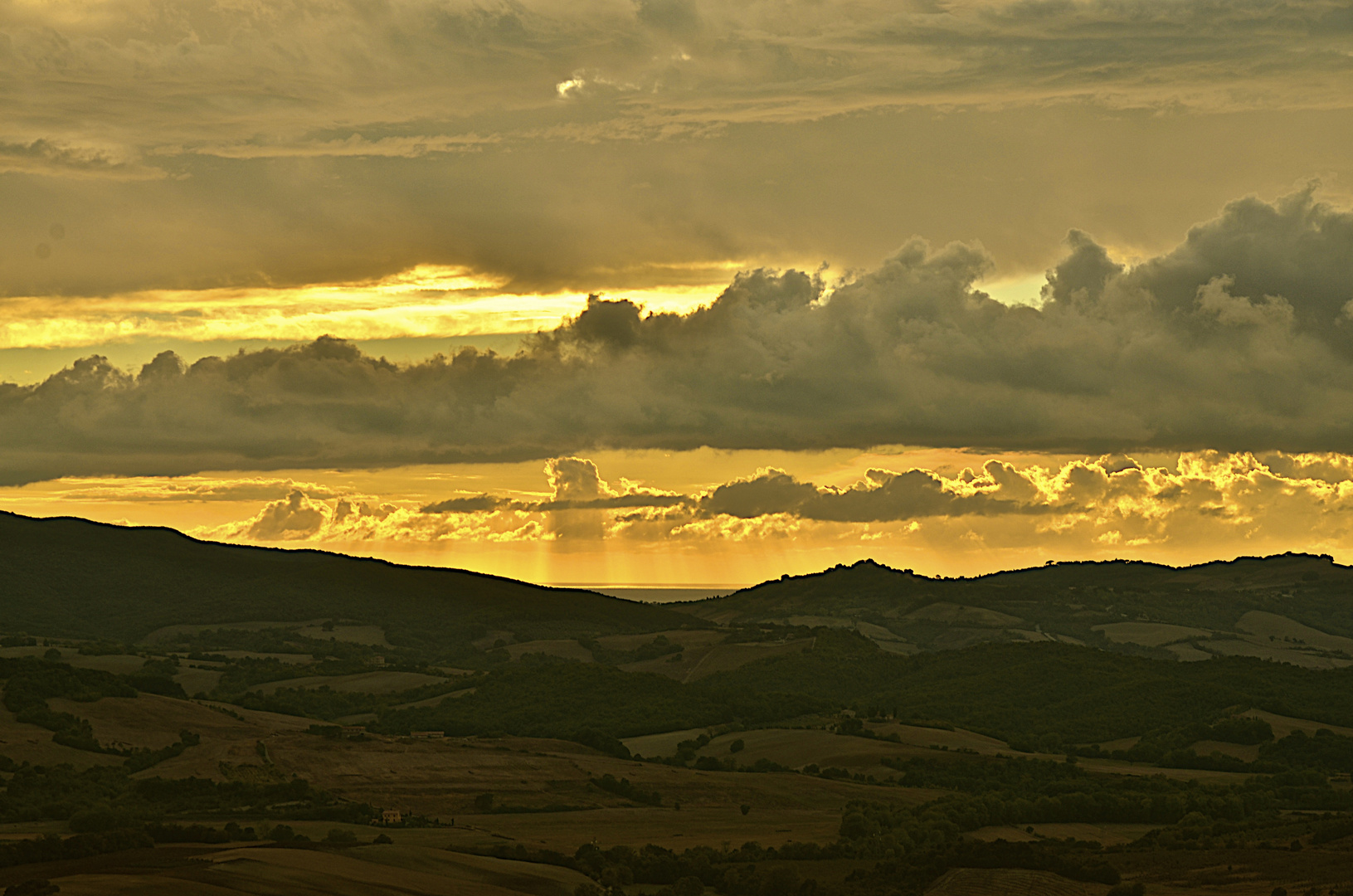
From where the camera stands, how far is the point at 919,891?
148 metres

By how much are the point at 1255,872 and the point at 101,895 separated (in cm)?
10773

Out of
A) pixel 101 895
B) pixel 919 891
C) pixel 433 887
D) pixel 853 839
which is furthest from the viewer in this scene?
pixel 853 839

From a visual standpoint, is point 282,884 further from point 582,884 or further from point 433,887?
point 582,884

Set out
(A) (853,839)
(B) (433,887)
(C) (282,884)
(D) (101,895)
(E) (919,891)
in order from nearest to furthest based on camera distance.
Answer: (D) (101,895)
(C) (282,884)
(B) (433,887)
(E) (919,891)
(A) (853,839)

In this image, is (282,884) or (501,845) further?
(501,845)

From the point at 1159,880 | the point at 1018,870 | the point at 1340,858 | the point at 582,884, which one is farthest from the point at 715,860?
the point at 1340,858

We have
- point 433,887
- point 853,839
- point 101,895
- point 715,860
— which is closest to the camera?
point 101,895

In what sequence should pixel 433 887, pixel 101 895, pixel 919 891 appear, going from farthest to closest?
pixel 919 891
pixel 433 887
pixel 101 895

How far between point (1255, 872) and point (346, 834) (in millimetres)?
95397

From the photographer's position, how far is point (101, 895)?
11706cm

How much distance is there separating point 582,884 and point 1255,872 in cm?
6683

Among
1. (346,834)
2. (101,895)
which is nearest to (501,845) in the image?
(346,834)

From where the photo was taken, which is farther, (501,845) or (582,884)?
(501,845)

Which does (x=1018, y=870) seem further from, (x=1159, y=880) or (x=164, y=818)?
(x=164, y=818)
